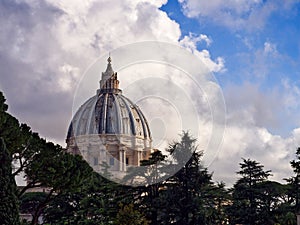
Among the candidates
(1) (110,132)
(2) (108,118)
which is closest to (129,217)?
(1) (110,132)

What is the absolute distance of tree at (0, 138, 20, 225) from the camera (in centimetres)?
1516

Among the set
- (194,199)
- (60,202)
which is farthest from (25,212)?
(194,199)

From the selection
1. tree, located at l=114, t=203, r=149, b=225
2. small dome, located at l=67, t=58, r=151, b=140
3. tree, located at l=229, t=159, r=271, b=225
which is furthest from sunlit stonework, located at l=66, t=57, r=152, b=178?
tree, located at l=114, t=203, r=149, b=225

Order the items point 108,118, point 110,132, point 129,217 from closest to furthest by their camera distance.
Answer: point 129,217 → point 110,132 → point 108,118

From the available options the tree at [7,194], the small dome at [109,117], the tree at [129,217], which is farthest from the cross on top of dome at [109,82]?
the tree at [7,194]

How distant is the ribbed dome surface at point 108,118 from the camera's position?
248 ft

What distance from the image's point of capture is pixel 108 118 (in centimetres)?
7619

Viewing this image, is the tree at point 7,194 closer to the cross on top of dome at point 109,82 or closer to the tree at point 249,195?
the tree at point 249,195

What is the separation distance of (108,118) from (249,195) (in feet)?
157

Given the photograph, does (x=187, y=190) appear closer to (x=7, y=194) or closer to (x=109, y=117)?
(x=7, y=194)

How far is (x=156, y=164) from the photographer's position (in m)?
30.6

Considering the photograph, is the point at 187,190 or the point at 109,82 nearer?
the point at 187,190

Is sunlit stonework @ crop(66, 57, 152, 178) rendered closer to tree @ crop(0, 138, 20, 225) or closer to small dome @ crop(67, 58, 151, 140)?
small dome @ crop(67, 58, 151, 140)

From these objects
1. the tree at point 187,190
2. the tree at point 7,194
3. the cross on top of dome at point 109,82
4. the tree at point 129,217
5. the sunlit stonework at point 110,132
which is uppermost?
the cross on top of dome at point 109,82
